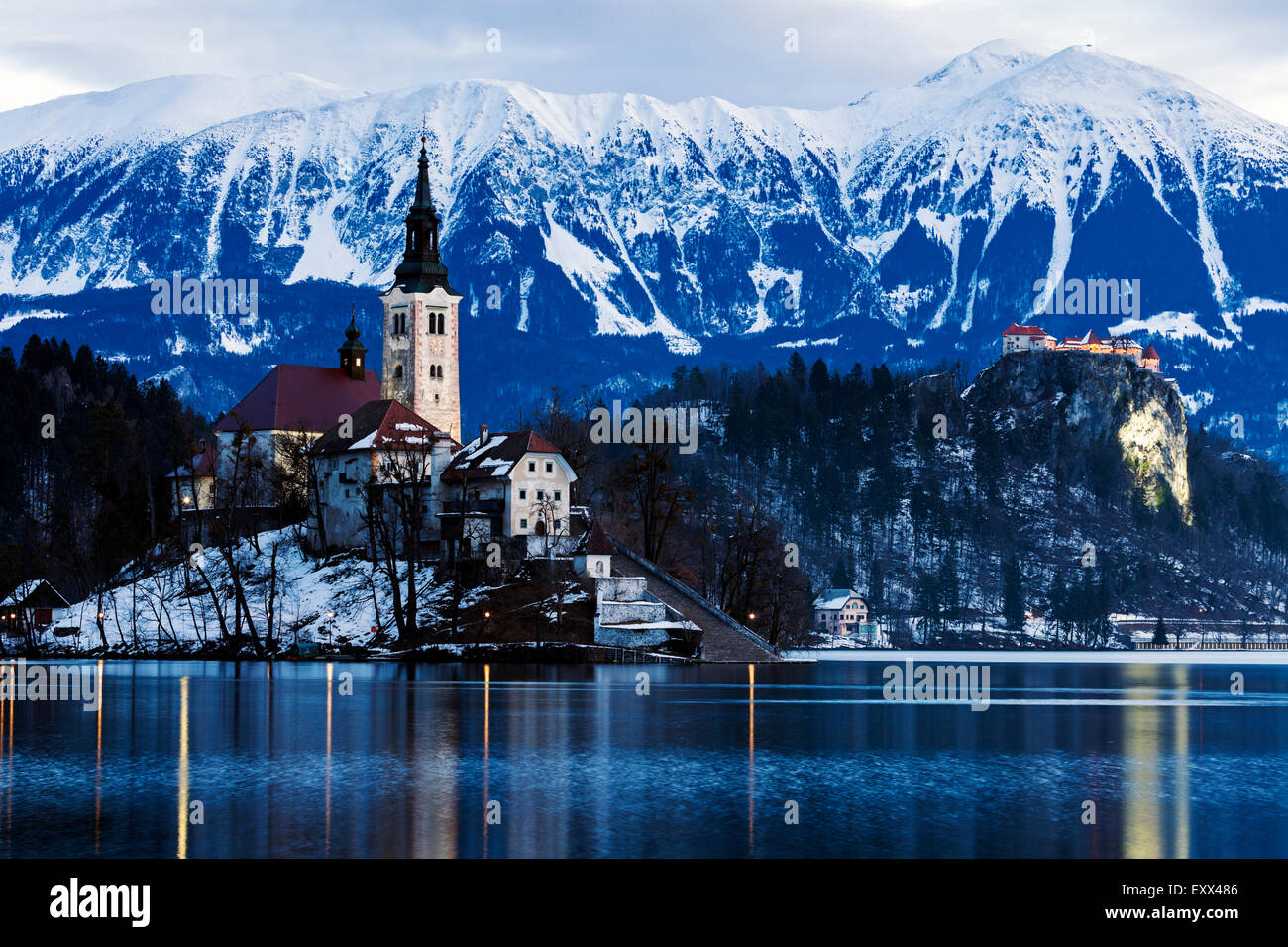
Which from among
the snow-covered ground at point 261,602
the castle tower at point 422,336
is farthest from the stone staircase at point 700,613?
the castle tower at point 422,336

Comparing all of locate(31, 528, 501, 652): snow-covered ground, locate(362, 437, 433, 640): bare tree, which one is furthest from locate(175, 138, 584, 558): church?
locate(31, 528, 501, 652): snow-covered ground

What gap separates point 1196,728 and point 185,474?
372 feet

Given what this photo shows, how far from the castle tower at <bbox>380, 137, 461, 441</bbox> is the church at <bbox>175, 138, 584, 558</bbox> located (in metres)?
0.15

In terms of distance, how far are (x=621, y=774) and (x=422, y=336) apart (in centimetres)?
12692

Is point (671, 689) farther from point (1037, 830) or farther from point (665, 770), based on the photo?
point (1037, 830)

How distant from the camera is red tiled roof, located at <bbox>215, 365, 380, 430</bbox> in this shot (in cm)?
17275

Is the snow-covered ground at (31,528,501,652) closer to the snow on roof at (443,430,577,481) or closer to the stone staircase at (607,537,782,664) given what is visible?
the snow on roof at (443,430,577,481)

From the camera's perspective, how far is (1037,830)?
4925cm

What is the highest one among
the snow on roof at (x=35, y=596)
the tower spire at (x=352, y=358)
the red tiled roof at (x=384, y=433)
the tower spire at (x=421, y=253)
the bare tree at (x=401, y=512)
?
the tower spire at (x=421, y=253)

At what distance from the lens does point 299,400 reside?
577 ft

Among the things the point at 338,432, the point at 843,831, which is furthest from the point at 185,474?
the point at 843,831

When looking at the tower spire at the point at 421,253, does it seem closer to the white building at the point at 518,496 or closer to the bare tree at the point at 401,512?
the bare tree at the point at 401,512

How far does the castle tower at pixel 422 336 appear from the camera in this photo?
183 m

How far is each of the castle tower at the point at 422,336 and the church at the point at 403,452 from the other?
0.15 m
